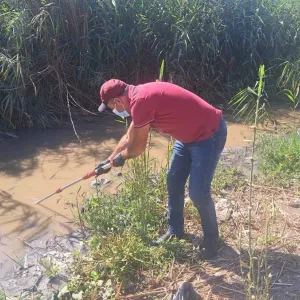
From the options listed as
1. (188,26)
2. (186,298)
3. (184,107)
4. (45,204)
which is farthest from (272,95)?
(186,298)

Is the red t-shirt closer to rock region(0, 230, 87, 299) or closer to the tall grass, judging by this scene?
rock region(0, 230, 87, 299)

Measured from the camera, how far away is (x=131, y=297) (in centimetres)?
273

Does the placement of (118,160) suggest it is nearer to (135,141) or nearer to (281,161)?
(135,141)

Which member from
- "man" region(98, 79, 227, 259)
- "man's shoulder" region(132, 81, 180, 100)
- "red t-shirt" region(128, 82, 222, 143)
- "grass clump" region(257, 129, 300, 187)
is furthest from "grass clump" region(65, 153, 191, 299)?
"grass clump" region(257, 129, 300, 187)

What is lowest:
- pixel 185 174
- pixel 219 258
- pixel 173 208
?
pixel 219 258

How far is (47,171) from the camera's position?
5.05 m

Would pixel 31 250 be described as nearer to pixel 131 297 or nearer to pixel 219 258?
pixel 131 297

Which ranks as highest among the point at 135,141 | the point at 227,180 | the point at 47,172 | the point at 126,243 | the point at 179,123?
the point at 179,123

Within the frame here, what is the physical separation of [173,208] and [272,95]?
4927 millimetres

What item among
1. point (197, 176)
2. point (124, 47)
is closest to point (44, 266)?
point (197, 176)

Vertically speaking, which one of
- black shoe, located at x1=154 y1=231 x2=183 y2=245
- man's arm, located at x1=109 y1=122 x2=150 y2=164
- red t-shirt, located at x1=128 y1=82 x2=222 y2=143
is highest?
red t-shirt, located at x1=128 y1=82 x2=222 y2=143

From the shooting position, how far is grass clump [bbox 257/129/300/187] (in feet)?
13.9

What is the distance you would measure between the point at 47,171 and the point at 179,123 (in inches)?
104

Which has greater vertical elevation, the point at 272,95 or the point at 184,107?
the point at 184,107
